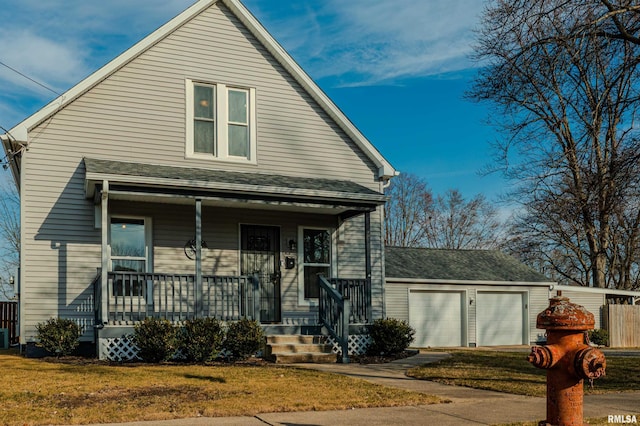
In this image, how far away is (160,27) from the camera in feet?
50.4

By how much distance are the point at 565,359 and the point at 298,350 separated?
9.70m

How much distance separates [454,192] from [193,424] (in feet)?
133

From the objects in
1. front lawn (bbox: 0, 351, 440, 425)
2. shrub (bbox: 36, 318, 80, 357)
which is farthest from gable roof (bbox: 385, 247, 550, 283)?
front lawn (bbox: 0, 351, 440, 425)

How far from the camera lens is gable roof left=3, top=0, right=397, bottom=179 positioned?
14.2m

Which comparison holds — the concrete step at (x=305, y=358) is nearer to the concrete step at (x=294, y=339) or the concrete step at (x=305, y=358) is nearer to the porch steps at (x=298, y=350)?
the porch steps at (x=298, y=350)

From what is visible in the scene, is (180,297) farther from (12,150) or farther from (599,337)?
(599,337)

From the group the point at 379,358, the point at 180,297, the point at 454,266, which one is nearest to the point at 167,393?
the point at 180,297

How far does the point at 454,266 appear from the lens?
2581cm

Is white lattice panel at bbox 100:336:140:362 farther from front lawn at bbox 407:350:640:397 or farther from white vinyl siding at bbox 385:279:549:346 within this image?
white vinyl siding at bbox 385:279:549:346

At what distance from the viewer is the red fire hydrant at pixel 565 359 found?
4438 millimetres

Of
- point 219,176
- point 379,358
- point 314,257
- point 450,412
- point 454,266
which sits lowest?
point 379,358

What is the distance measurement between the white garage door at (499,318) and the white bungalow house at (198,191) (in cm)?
924

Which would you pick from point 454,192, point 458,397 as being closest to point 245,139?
point 458,397

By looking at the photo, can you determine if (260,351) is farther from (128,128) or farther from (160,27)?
(160,27)
